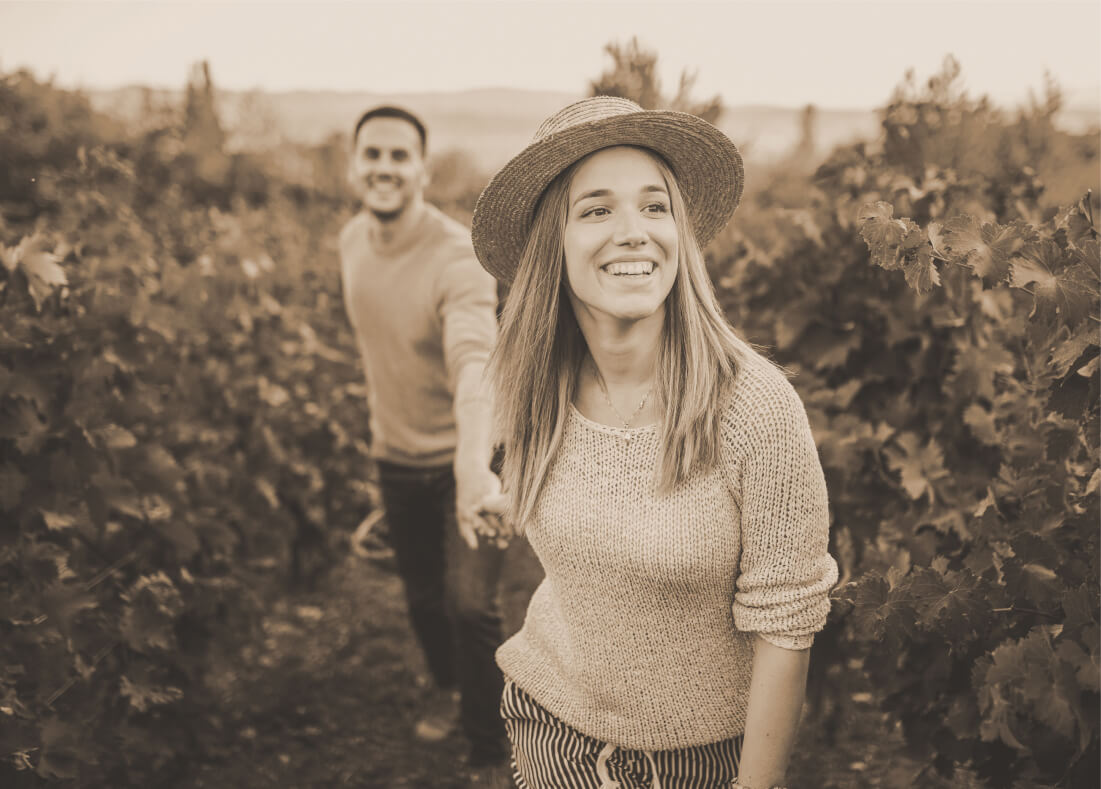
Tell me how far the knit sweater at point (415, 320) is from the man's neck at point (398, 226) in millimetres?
14

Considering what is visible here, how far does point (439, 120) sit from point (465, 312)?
368 inches

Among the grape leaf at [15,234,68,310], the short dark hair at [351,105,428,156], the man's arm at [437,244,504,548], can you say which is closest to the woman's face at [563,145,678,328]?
the man's arm at [437,244,504,548]

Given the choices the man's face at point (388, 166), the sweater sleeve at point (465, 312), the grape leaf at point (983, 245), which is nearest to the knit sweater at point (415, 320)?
the sweater sleeve at point (465, 312)

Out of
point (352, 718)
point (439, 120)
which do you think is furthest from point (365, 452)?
point (439, 120)

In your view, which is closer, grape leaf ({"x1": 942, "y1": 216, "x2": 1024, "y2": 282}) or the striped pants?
grape leaf ({"x1": 942, "y1": 216, "x2": 1024, "y2": 282})

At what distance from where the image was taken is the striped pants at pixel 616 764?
1.99 meters

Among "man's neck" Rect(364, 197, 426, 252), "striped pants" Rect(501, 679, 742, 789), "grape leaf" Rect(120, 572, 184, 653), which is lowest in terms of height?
"grape leaf" Rect(120, 572, 184, 653)

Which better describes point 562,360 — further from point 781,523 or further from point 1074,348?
point 1074,348

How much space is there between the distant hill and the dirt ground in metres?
2.87

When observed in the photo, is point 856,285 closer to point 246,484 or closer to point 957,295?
point 957,295

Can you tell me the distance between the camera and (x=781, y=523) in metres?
1.78

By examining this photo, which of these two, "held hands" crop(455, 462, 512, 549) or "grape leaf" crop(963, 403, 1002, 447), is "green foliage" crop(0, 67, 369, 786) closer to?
"held hands" crop(455, 462, 512, 549)

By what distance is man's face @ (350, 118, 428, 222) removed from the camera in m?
3.87

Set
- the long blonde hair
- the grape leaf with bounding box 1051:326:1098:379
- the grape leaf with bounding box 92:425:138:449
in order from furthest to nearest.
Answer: the grape leaf with bounding box 92:425:138:449 → the long blonde hair → the grape leaf with bounding box 1051:326:1098:379
